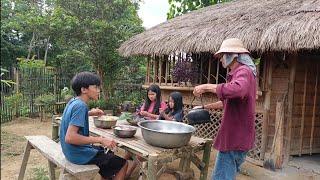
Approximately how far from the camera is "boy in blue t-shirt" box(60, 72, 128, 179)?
3014 mm

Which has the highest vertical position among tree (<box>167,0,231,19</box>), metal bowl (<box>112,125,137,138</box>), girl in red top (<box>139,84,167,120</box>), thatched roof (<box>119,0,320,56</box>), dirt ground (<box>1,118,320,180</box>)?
tree (<box>167,0,231,19</box>)

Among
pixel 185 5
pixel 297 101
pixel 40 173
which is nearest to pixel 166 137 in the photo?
pixel 40 173

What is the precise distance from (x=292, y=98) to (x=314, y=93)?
847 mm

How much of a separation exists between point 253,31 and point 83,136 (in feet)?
11.9

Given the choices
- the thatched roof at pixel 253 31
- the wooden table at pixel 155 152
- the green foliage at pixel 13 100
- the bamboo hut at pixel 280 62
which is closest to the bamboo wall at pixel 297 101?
the bamboo hut at pixel 280 62

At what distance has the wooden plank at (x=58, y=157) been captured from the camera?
3.09 m

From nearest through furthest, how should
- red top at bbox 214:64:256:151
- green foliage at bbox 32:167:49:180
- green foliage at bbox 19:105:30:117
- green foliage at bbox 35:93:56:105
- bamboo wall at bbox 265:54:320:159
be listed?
1. red top at bbox 214:64:256:151
2. green foliage at bbox 32:167:49:180
3. bamboo wall at bbox 265:54:320:159
4. green foliage at bbox 19:105:30:117
5. green foliage at bbox 35:93:56:105

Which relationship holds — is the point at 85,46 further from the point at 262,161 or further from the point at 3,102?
the point at 262,161

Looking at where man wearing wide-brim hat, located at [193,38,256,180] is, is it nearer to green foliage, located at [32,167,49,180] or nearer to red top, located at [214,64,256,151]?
red top, located at [214,64,256,151]

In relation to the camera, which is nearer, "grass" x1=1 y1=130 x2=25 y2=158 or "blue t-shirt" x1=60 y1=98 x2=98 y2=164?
"blue t-shirt" x1=60 y1=98 x2=98 y2=164

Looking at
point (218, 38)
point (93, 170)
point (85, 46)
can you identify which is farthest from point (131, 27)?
point (93, 170)

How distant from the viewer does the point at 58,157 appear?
11.4 ft

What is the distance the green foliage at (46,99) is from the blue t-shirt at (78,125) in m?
6.97

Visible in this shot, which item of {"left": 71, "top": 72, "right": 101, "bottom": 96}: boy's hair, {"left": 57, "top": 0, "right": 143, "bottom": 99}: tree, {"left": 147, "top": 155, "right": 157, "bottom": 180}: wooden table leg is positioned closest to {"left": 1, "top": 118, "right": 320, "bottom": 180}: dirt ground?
{"left": 147, "top": 155, "right": 157, "bottom": 180}: wooden table leg
